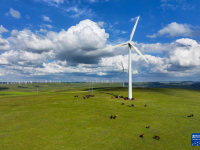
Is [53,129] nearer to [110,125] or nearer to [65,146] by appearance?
[65,146]

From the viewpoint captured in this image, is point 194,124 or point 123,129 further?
point 194,124

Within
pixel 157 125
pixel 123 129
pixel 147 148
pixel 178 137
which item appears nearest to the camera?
pixel 147 148

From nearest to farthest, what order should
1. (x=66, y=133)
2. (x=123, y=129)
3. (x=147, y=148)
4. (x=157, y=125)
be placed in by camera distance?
(x=147, y=148), (x=66, y=133), (x=123, y=129), (x=157, y=125)

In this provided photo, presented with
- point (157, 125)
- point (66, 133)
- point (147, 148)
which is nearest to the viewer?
point (147, 148)

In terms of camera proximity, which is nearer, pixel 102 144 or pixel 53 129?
pixel 102 144

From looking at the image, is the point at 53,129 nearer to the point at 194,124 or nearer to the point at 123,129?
the point at 123,129

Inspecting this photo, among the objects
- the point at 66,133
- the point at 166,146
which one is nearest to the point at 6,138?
the point at 66,133

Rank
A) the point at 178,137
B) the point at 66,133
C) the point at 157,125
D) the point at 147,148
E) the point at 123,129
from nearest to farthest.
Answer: the point at 147,148 → the point at 178,137 → the point at 66,133 → the point at 123,129 → the point at 157,125

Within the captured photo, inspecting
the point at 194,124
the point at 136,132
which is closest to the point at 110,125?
the point at 136,132
